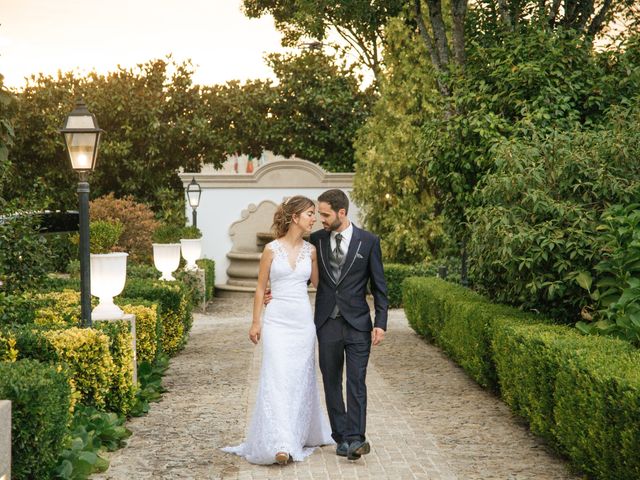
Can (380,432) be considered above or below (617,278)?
below

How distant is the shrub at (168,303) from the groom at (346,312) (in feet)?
16.2

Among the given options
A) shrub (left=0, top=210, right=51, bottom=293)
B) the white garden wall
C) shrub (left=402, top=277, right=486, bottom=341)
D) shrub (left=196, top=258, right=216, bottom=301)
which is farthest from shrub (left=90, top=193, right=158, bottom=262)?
shrub (left=0, top=210, right=51, bottom=293)

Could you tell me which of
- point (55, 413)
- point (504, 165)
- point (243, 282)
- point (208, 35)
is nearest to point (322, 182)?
point (243, 282)

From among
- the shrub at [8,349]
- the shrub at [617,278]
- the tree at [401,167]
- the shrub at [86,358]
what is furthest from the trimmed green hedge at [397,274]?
the shrub at [8,349]

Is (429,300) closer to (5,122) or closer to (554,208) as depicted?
(554,208)

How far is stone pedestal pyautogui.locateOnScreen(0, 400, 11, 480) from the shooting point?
4.44 metres

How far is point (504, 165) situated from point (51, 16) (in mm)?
9585

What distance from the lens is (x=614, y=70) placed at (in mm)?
11391

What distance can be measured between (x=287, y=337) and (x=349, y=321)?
17.7 inches

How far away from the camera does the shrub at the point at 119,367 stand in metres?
7.50

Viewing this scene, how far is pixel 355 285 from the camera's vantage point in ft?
20.7

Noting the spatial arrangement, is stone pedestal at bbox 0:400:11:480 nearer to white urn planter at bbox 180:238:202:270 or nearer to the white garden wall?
white urn planter at bbox 180:238:202:270

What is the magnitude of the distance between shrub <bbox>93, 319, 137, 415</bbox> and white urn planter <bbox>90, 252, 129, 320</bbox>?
64 centimetres

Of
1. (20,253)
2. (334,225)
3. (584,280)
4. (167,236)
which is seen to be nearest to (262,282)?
(334,225)
